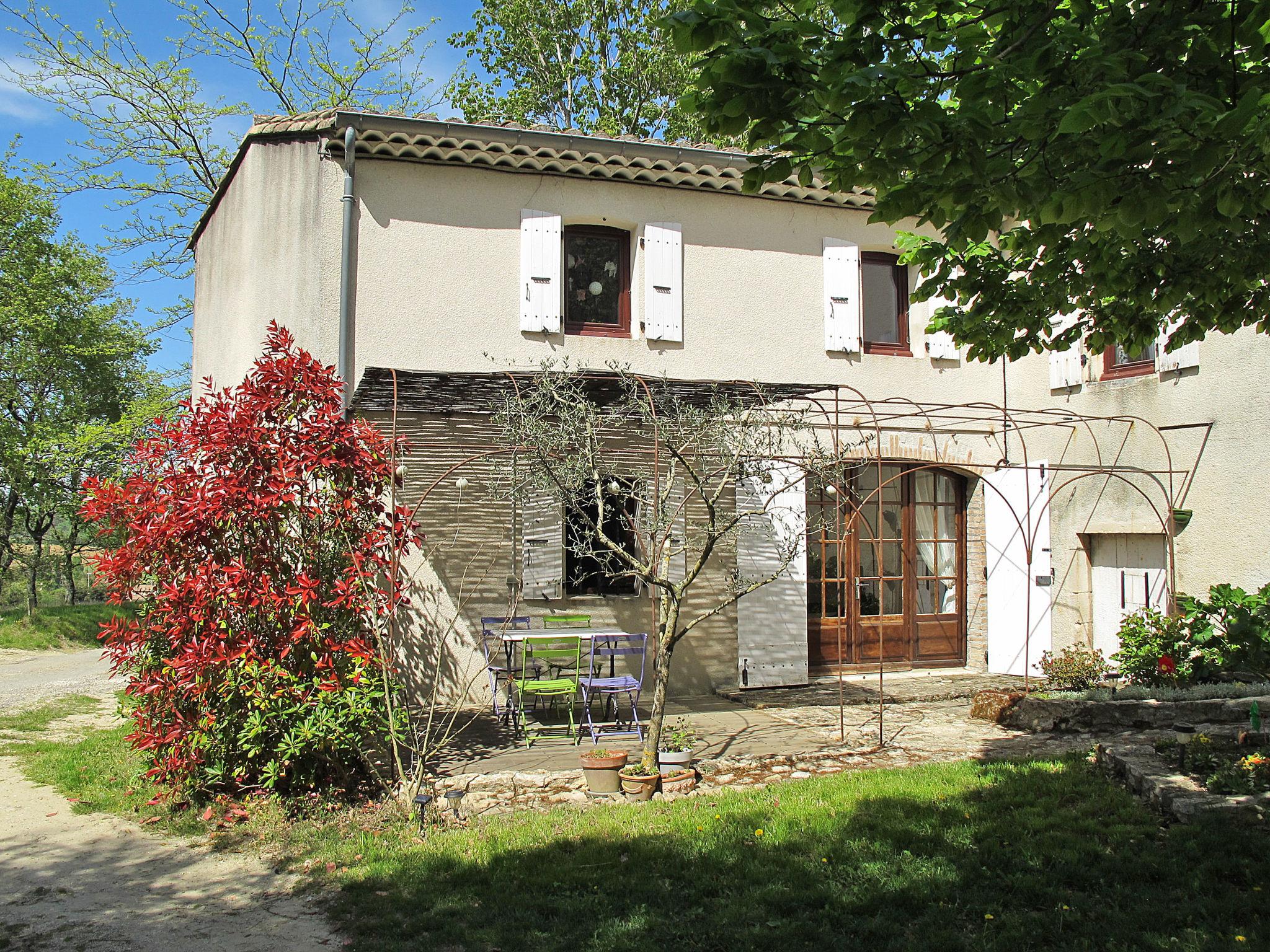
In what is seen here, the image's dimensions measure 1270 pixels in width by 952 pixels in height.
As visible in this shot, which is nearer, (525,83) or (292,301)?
(292,301)

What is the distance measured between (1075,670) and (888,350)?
3.86m

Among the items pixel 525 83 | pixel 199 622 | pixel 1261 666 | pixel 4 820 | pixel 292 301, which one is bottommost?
pixel 4 820

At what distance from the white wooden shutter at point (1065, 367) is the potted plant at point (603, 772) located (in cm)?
683

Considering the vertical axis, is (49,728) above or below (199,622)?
below

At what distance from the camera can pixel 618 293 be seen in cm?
982

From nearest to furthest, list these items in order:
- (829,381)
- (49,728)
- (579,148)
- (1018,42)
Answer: (1018,42)
(49,728)
(579,148)
(829,381)

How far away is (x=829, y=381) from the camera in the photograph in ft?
33.4

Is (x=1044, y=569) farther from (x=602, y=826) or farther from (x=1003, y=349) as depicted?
(x=602, y=826)

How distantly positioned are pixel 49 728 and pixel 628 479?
5.59 metres

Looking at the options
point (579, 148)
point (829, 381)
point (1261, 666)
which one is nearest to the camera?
point (1261, 666)

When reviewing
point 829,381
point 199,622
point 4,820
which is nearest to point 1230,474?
point 829,381

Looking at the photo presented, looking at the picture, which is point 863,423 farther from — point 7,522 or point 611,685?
point 7,522

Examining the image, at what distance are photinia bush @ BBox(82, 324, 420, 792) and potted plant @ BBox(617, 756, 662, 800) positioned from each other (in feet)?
4.82

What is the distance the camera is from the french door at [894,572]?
1039 cm
